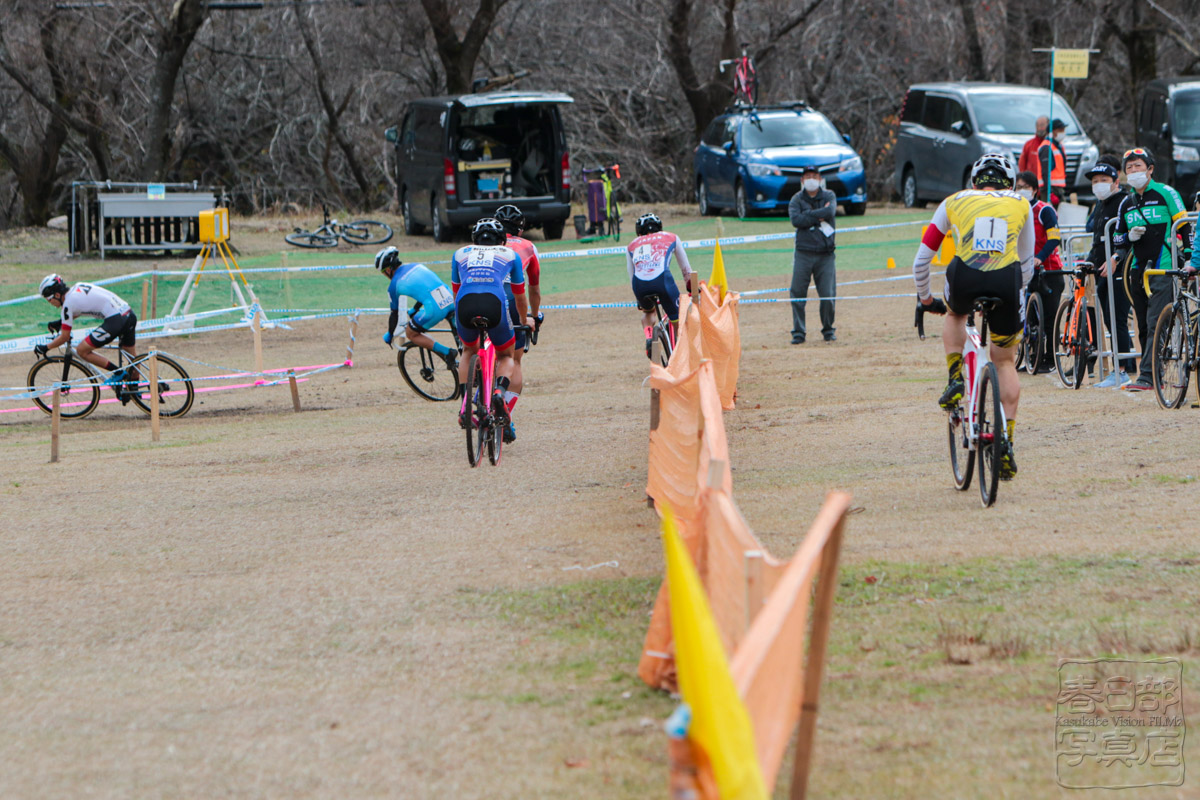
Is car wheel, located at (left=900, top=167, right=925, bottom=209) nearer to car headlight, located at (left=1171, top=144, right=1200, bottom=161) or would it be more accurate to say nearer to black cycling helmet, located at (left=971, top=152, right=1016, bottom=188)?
car headlight, located at (left=1171, top=144, right=1200, bottom=161)

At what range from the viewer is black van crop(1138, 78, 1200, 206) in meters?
21.4

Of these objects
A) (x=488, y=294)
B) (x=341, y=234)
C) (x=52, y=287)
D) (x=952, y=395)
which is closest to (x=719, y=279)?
(x=488, y=294)

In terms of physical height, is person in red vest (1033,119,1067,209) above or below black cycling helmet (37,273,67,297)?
above

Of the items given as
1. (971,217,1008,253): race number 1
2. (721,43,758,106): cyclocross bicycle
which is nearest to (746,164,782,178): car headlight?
(721,43,758,106): cyclocross bicycle

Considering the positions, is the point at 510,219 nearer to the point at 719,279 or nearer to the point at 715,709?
the point at 719,279

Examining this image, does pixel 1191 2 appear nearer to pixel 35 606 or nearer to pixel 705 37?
pixel 705 37

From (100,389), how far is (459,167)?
1030 centimetres

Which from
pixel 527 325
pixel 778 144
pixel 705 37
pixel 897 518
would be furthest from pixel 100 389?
pixel 705 37

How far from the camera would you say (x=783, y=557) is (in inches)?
252

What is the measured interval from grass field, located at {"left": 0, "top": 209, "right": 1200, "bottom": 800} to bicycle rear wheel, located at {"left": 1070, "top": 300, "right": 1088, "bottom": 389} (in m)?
0.23

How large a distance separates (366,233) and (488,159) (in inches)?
107

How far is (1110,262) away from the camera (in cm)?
1091

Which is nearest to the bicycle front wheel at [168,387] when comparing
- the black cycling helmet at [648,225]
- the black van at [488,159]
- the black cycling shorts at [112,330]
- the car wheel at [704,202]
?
the black cycling shorts at [112,330]

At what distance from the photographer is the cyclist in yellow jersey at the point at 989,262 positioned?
24.0 ft
